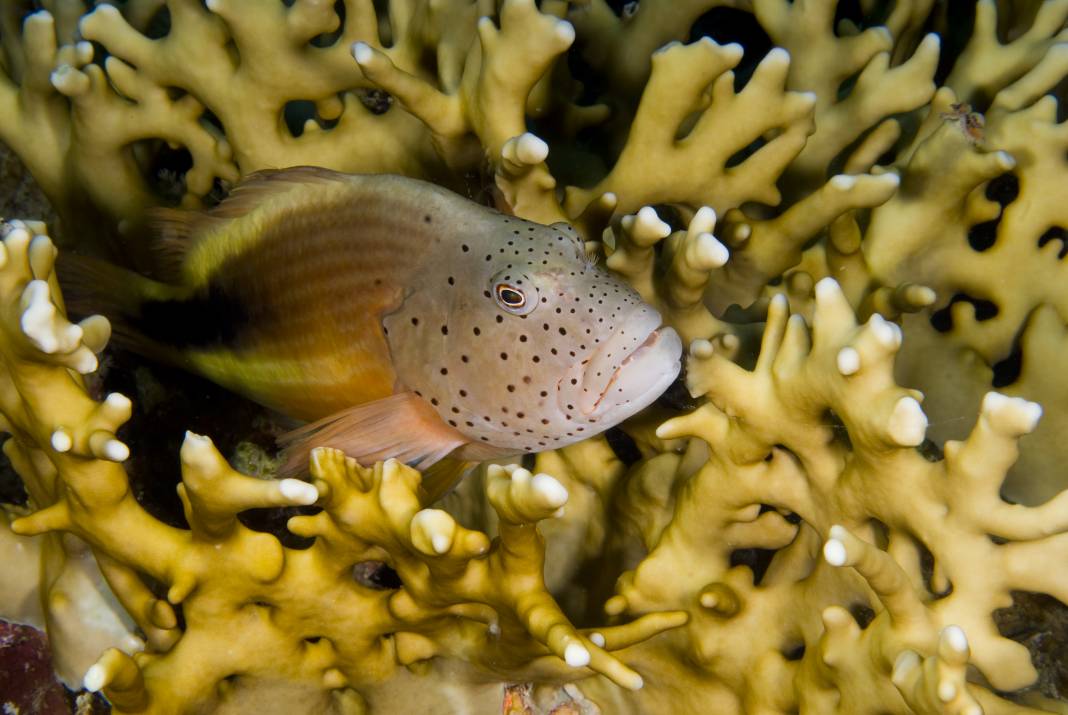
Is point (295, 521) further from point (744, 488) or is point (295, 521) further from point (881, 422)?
point (881, 422)

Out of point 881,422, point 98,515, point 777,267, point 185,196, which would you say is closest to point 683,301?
point 777,267

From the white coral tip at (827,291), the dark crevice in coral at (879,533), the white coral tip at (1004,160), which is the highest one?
the white coral tip at (1004,160)

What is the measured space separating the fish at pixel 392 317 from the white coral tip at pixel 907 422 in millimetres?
651

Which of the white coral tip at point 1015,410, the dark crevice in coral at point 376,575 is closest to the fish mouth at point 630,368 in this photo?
the white coral tip at point 1015,410

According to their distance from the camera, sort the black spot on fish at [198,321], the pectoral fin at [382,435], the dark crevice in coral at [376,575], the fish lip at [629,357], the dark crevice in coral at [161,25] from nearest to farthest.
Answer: the fish lip at [629,357], the pectoral fin at [382,435], the black spot on fish at [198,321], the dark crevice in coral at [376,575], the dark crevice in coral at [161,25]

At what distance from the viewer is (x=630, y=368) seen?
2.46m

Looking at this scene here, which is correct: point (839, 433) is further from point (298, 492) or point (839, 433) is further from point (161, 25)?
point (161, 25)

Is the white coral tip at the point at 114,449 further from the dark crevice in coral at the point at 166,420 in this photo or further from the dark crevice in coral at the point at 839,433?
the dark crevice in coral at the point at 839,433

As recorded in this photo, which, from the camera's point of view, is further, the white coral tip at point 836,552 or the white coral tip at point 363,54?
the white coral tip at point 363,54

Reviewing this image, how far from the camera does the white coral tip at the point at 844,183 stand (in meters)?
3.00

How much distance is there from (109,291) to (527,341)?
174cm

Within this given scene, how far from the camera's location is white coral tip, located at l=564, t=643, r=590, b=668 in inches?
81.0

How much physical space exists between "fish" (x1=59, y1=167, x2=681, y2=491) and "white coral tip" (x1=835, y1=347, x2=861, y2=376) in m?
0.52

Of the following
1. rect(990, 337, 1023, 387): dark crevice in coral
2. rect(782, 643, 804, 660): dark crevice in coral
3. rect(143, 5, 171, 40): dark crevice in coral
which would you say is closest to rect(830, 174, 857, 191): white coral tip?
rect(990, 337, 1023, 387): dark crevice in coral
